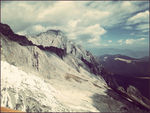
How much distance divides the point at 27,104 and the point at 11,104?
12.0 feet

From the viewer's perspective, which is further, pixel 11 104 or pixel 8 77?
pixel 8 77

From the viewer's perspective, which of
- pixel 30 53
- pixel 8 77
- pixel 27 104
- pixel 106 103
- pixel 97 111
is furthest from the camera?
pixel 30 53

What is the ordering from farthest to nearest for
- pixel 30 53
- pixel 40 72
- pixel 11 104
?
pixel 30 53
pixel 40 72
pixel 11 104

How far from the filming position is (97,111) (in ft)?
134

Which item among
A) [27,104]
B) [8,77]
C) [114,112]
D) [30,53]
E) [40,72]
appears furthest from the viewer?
[30,53]

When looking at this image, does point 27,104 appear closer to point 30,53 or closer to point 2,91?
point 2,91

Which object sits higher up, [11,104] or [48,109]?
[11,104]

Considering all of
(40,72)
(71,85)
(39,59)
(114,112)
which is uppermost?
(39,59)

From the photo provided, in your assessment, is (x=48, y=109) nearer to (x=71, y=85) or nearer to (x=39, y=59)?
(x=71, y=85)

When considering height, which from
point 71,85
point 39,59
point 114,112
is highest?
point 39,59

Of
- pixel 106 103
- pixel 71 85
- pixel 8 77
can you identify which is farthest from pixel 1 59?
pixel 106 103

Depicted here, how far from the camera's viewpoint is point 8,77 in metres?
36.2

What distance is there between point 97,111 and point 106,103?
891 centimetres

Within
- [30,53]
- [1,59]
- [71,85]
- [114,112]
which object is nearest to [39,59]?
[30,53]
